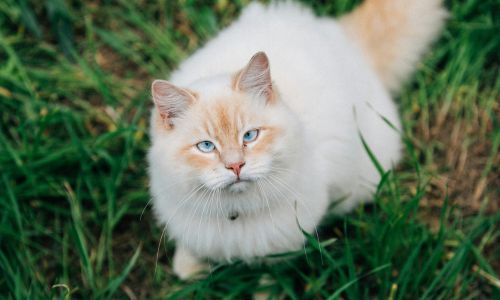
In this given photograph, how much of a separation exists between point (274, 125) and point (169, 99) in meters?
0.45

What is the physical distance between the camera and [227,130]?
1.42m

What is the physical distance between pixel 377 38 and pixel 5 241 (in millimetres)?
2740

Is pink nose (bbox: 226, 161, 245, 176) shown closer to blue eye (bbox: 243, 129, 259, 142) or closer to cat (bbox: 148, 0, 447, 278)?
cat (bbox: 148, 0, 447, 278)

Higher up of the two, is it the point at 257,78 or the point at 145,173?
the point at 257,78

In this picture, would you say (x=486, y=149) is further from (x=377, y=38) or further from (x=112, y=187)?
(x=112, y=187)

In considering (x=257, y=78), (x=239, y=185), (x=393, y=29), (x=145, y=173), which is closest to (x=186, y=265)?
(x=145, y=173)

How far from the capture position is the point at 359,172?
2203 millimetres

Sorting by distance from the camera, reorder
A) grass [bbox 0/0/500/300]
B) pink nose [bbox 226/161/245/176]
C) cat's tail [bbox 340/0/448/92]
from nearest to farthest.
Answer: pink nose [bbox 226/161/245/176]
grass [bbox 0/0/500/300]
cat's tail [bbox 340/0/448/92]

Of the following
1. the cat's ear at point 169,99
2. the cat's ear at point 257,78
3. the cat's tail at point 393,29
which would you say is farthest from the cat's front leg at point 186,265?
the cat's tail at point 393,29

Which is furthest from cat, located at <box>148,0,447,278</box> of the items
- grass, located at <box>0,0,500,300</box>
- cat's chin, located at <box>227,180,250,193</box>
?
grass, located at <box>0,0,500,300</box>

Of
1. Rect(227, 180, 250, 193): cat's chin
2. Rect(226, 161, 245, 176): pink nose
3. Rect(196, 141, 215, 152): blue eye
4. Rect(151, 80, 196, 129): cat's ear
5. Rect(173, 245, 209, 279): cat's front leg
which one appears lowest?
Rect(173, 245, 209, 279): cat's front leg

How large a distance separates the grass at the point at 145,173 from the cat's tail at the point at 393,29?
0.40 meters

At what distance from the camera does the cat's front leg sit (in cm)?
213

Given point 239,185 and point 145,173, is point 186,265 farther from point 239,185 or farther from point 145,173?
point 239,185
